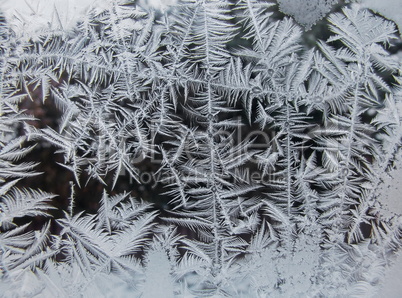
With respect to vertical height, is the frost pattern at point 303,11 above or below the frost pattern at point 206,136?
above

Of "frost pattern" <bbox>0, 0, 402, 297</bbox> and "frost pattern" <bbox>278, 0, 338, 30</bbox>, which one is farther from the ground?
"frost pattern" <bbox>278, 0, 338, 30</bbox>

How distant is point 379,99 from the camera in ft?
1.40

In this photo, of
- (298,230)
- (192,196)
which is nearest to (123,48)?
(192,196)

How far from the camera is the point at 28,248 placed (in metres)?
0.45

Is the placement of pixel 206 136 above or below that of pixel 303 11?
below

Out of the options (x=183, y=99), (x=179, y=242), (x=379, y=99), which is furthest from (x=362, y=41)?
(x=179, y=242)

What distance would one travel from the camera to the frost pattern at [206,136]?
42 cm

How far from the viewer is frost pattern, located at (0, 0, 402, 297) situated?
42 cm

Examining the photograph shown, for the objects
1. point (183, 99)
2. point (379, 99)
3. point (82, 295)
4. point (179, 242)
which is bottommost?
point (82, 295)

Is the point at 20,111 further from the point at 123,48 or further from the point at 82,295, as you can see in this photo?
the point at 82,295

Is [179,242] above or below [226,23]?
below

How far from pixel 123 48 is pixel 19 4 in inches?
6.0

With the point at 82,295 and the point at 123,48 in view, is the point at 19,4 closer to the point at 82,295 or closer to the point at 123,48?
the point at 123,48

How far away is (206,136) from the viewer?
0.42 meters
